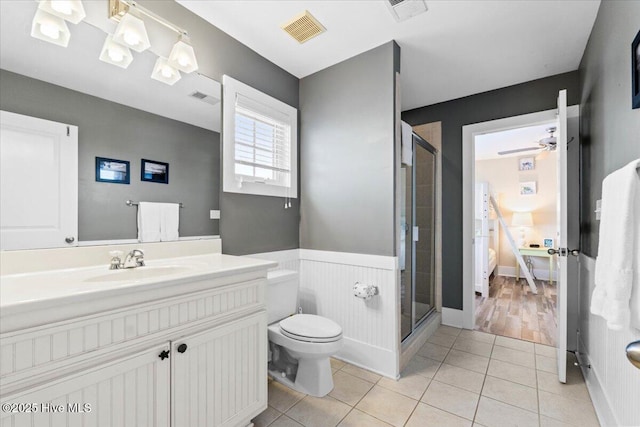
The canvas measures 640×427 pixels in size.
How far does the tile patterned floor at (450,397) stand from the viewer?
1596mm

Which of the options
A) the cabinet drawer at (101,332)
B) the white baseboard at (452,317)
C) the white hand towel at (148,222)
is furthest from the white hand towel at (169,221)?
the white baseboard at (452,317)

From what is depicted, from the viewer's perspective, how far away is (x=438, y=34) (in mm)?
2014

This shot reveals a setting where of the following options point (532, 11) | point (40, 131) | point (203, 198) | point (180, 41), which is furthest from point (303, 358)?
point (532, 11)

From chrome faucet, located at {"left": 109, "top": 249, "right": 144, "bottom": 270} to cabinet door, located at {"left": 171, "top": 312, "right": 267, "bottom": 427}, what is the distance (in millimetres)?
533

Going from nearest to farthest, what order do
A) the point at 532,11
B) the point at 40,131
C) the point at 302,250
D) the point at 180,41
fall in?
the point at 40,131, the point at 180,41, the point at 532,11, the point at 302,250

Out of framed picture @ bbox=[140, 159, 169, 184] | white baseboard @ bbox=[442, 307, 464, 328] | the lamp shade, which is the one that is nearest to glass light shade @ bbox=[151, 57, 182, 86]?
framed picture @ bbox=[140, 159, 169, 184]

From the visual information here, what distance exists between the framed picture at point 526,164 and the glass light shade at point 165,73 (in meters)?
5.98

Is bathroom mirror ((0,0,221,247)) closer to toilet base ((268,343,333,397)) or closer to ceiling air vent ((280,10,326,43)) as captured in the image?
ceiling air vent ((280,10,326,43))

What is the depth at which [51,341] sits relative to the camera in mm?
875

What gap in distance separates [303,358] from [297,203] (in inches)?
50.4

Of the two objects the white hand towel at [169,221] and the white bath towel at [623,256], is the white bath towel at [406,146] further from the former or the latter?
the white hand towel at [169,221]

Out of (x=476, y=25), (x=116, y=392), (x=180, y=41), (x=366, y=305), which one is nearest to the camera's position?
(x=116, y=392)

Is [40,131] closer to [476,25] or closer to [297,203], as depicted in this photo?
[297,203]

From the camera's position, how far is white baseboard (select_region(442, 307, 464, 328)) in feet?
9.74
